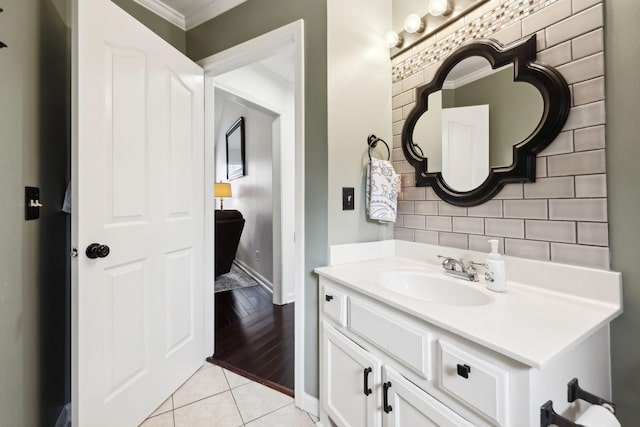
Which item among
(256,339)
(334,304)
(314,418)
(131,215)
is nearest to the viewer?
(334,304)

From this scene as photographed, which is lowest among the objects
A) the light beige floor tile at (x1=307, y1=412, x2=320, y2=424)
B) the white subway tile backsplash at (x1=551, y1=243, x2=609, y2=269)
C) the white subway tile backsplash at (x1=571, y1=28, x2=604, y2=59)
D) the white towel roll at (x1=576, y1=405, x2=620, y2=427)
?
the light beige floor tile at (x1=307, y1=412, x2=320, y2=424)

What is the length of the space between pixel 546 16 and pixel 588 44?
0.21 metres

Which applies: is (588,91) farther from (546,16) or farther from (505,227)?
(505,227)

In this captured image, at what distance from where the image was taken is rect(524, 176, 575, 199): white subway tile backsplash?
3.16 feet

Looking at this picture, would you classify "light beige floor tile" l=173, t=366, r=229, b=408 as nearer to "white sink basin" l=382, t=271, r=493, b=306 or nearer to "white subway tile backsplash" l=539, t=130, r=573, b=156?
"white sink basin" l=382, t=271, r=493, b=306

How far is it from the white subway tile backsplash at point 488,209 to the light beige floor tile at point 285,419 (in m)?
1.35

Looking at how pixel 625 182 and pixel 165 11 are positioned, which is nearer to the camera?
pixel 625 182

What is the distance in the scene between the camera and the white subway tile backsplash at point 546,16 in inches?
38.0

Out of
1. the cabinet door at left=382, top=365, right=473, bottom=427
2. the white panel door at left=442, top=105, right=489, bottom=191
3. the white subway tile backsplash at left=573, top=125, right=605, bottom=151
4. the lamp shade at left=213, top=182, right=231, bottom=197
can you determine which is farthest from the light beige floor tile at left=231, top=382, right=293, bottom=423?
the lamp shade at left=213, top=182, right=231, bottom=197

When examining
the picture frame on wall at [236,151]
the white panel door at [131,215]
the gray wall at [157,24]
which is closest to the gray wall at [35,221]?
the white panel door at [131,215]

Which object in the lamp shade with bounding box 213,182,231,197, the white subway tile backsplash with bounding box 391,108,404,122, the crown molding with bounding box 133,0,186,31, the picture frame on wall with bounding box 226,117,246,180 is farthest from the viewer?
the lamp shade with bounding box 213,182,231,197

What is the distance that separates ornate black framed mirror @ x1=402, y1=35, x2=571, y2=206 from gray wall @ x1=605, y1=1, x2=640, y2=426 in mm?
133

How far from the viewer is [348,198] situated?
1479mm

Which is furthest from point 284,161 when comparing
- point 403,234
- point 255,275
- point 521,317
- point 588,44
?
point 521,317
